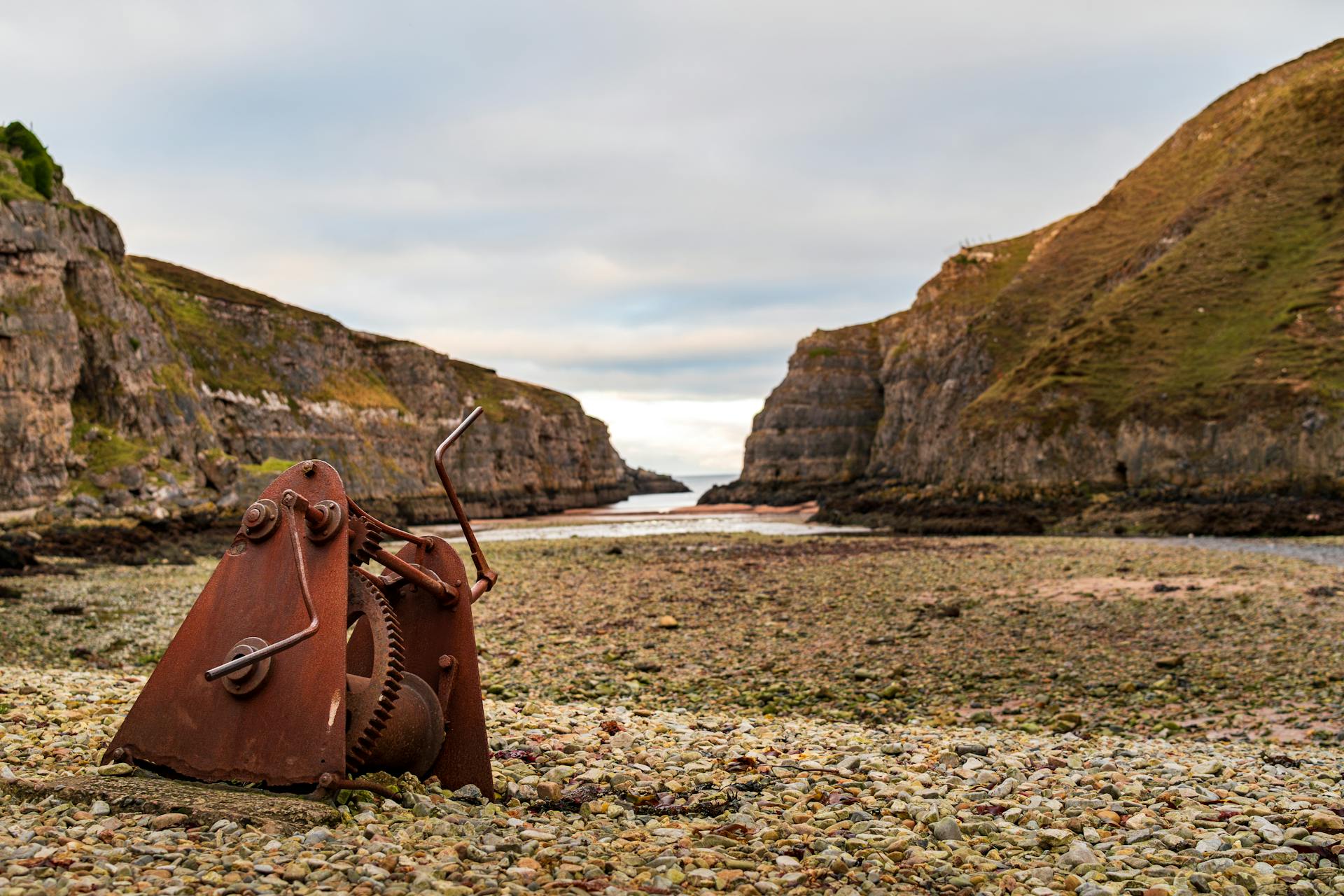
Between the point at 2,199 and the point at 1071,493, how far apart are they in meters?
68.1

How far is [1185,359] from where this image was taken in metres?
67.1

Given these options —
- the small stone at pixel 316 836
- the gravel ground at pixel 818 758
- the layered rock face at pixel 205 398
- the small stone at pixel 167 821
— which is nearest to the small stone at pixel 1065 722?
the gravel ground at pixel 818 758

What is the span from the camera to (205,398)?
3061 inches

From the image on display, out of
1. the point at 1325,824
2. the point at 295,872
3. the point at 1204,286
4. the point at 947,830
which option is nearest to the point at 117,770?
the point at 295,872

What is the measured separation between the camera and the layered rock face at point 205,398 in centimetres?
5391

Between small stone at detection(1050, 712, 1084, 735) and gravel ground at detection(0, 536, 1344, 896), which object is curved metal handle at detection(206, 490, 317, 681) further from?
small stone at detection(1050, 712, 1084, 735)

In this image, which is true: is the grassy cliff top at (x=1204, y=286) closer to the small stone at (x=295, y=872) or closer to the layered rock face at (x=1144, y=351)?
the layered rock face at (x=1144, y=351)

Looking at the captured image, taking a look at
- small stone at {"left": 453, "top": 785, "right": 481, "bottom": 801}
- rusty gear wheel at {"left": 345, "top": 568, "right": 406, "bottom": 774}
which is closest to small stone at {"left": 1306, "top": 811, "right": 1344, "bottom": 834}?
small stone at {"left": 453, "top": 785, "right": 481, "bottom": 801}

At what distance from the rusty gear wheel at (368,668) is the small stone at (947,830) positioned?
324cm

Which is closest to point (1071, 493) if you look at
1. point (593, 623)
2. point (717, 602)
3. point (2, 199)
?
point (717, 602)

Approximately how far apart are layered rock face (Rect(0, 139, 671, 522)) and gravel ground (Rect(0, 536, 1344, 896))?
40.8 meters

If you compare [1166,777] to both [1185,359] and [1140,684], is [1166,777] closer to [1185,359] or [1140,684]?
[1140,684]

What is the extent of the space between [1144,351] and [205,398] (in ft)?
251

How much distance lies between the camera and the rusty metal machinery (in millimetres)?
5035
